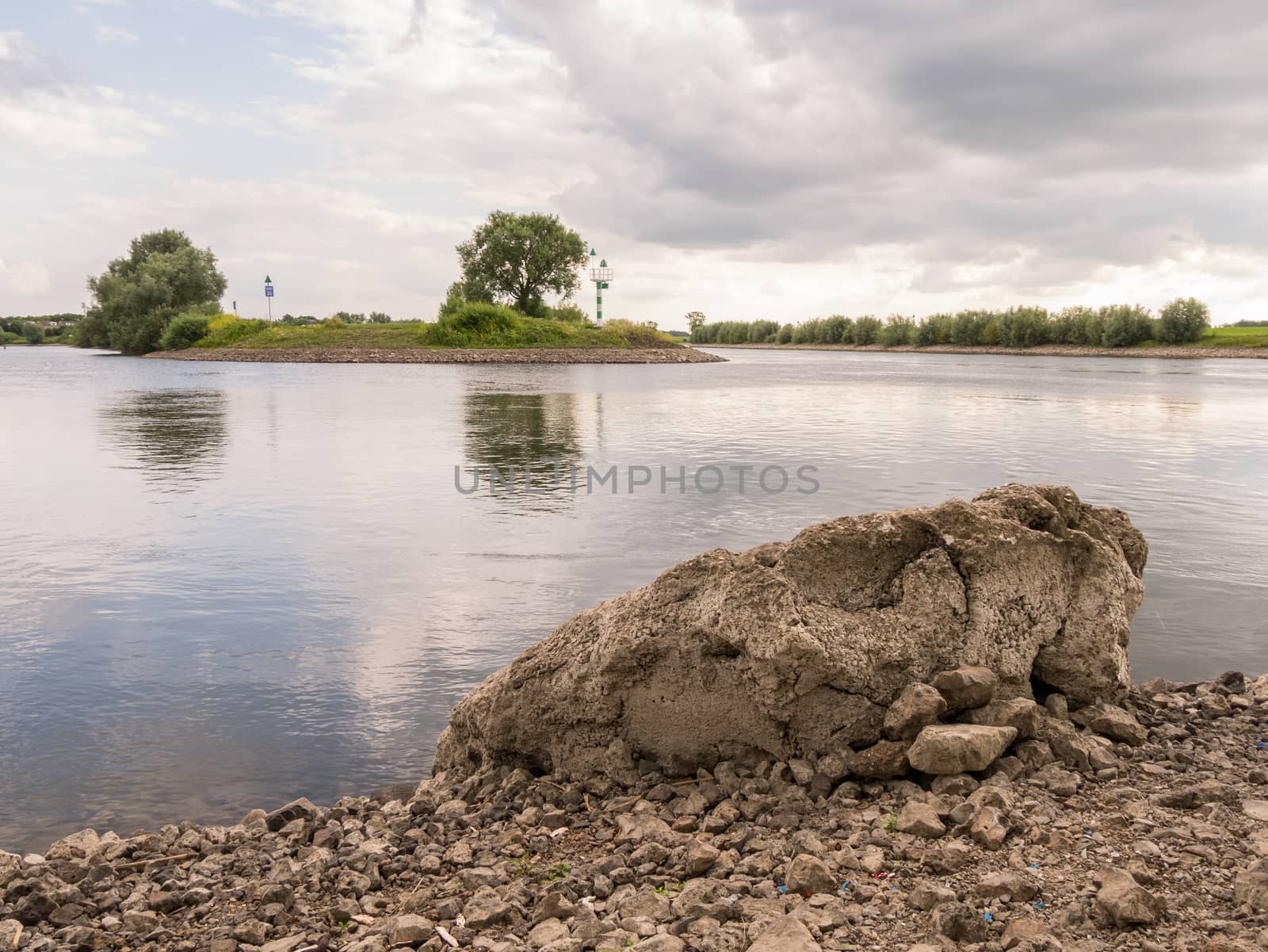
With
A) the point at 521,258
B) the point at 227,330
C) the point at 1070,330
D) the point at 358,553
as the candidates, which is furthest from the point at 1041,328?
the point at 358,553

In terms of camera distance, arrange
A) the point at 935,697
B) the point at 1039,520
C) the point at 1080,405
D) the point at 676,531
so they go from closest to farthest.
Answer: the point at 935,697
the point at 1039,520
the point at 676,531
the point at 1080,405

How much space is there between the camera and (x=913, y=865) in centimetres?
453

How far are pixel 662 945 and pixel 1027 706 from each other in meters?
2.98

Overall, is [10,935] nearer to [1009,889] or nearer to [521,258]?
[1009,889]

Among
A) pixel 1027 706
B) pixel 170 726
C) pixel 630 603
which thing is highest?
pixel 630 603

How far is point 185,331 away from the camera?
335ft

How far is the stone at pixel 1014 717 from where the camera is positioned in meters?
5.75

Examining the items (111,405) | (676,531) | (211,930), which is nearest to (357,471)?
(676,531)

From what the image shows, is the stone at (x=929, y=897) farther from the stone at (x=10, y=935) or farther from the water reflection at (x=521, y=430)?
the water reflection at (x=521, y=430)

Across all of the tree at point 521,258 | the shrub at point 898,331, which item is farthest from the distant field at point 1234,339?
the tree at point 521,258

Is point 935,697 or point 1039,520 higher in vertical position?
point 1039,520

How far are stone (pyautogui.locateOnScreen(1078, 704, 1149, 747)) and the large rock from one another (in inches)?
Result: 7.6

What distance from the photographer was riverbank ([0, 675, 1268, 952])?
4.04 metres

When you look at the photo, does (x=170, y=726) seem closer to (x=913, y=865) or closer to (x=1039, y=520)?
(x=913, y=865)
